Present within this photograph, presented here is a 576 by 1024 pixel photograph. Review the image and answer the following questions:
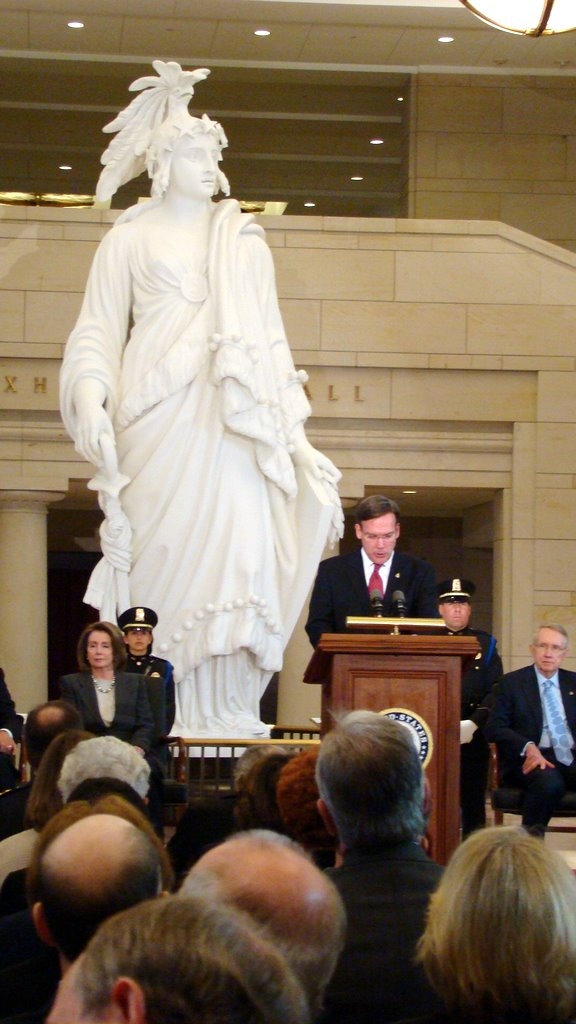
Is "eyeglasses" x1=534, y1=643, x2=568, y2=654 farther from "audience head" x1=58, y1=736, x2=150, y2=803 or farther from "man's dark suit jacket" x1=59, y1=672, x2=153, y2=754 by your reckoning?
"audience head" x1=58, y1=736, x2=150, y2=803

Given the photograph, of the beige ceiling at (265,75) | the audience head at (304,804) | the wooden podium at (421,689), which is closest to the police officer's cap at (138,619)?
the wooden podium at (421,689)

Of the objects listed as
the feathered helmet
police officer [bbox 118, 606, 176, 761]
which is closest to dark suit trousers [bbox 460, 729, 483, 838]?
police officer [bbox 118, 606, 176, 761]

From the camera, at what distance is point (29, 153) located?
1831cm

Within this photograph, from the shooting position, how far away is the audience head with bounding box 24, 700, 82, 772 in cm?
441

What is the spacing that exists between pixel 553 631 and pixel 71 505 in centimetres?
845

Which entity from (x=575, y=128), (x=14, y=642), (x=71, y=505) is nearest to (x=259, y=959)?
(x=14, y=642)

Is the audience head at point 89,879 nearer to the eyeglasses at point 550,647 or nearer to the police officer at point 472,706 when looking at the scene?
the eyeglasses at point 550,647

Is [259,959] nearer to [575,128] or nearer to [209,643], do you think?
[209,643]

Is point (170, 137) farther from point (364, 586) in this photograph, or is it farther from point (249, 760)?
point (249, 760)

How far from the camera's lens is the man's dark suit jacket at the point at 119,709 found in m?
6.22

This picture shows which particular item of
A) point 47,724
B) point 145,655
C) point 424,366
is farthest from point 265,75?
point 47,724

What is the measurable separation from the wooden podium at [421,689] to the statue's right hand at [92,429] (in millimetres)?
2878

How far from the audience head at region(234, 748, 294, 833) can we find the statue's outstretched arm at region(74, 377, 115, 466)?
13.1ft

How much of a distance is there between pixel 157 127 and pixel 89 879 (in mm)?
6056
